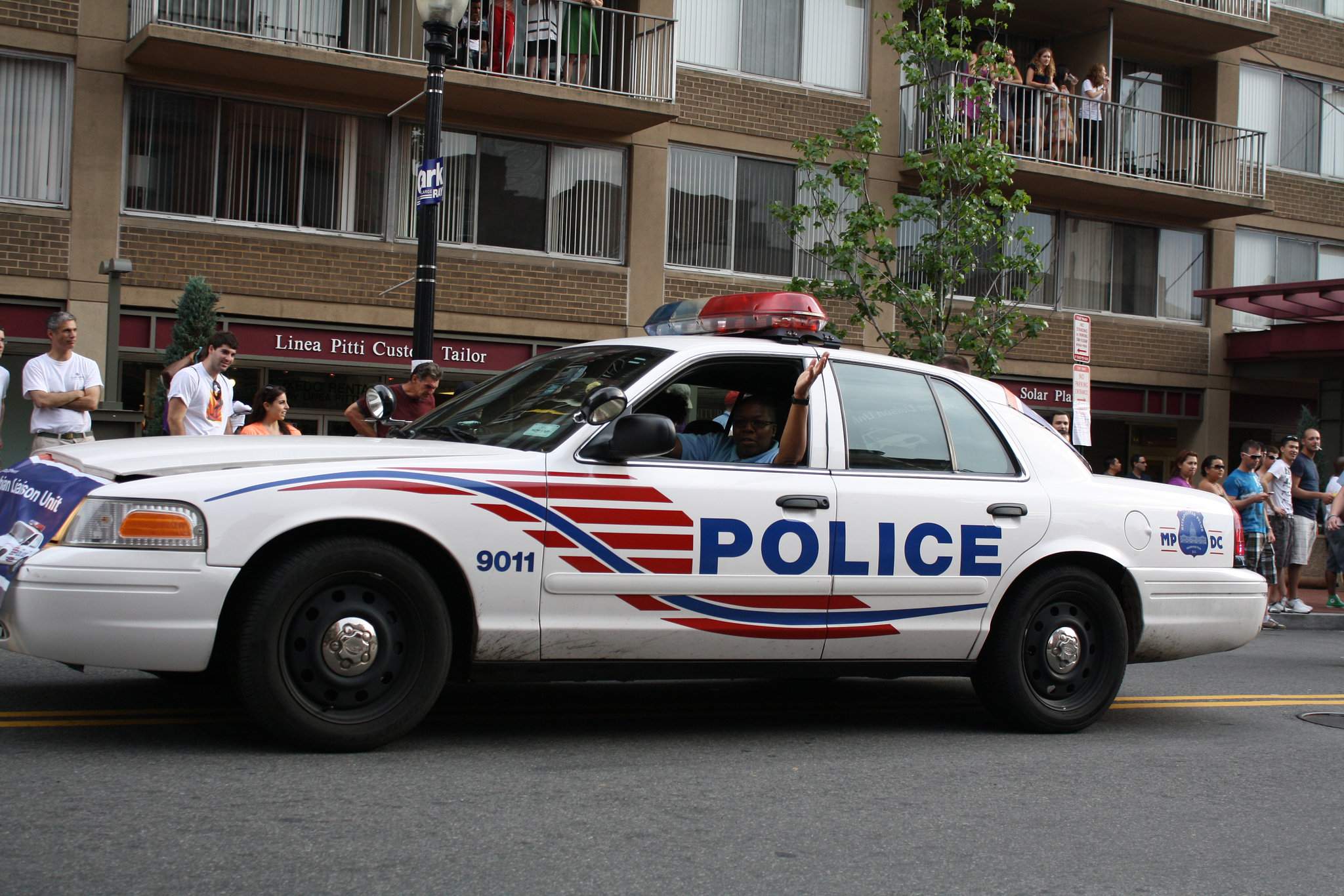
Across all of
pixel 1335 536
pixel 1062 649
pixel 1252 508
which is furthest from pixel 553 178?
pixel 1062 649

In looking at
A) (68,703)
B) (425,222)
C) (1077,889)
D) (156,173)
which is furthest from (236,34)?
(1077,889)

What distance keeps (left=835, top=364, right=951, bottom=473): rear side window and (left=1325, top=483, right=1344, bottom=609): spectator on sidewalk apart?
520cm

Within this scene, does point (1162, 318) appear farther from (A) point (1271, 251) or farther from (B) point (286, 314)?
(B) point (286, 314)

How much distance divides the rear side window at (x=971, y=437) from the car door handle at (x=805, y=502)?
809 mm

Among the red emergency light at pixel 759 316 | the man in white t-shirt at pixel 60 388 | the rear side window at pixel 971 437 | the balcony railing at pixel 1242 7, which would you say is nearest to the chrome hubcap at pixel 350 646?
the red emergency light at pixel 759 316

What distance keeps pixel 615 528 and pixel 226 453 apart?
1445mm

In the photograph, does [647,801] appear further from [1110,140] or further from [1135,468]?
[1110,140]

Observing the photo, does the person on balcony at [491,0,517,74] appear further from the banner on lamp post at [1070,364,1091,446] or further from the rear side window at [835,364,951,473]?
the rear side window at [835,364,951,473]

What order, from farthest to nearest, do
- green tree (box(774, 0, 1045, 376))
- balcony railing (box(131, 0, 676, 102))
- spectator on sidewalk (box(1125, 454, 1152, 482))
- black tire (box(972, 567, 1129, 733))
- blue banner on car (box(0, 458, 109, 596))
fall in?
spectator on sidewalk (box(1125, 454, 1152, 482)) → balcony railing (box(131, 0, 676, 102)) → green tree (box(774, 0, 1045, 376)) → black tire (box(972, 567, 1129, 733)) → blue banner on car (box(0, 458, 109, 596))

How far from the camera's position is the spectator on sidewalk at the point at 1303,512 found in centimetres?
1435

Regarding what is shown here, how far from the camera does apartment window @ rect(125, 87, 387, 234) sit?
16672 mm

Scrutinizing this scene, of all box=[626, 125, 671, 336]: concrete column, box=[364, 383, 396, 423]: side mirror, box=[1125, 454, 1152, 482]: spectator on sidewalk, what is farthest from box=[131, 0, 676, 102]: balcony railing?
box=[364, 383, 396, 423]: side mirror

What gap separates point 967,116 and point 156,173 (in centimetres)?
1048

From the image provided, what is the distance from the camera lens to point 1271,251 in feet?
84.0
